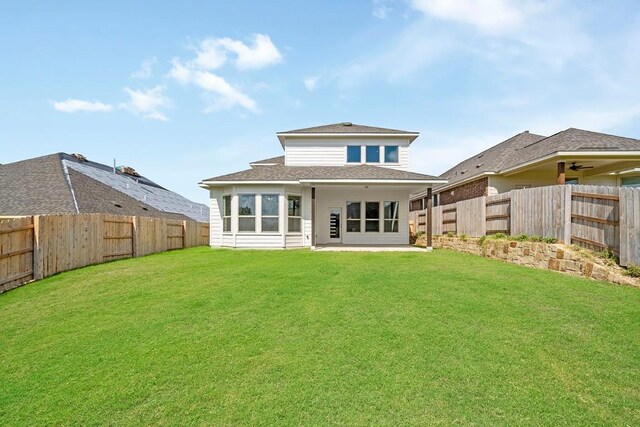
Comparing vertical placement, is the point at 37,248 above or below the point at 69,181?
below

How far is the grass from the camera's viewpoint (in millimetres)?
3039

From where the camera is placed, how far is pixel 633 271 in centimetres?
666

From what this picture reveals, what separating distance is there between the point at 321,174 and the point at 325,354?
11805 millimetres

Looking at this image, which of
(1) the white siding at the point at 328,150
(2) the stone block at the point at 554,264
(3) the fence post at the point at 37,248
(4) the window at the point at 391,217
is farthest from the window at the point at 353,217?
(3) the fence post at the point at 37,248

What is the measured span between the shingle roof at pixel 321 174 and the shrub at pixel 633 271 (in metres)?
7.86

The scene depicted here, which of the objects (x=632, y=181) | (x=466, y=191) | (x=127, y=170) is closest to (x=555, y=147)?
(x=466, y=191)

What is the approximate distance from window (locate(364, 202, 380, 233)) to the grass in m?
9.64

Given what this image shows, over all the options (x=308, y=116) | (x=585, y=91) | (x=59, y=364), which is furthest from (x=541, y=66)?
(x=59, y=364)

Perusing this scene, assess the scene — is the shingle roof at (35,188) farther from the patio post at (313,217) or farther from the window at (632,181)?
the window at (632,181)

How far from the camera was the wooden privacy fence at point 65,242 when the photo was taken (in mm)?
7727

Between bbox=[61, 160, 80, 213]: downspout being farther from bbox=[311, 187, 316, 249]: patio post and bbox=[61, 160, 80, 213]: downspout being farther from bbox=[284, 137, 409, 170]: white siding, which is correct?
bbox=[311, 187, 316, 249]: patio post

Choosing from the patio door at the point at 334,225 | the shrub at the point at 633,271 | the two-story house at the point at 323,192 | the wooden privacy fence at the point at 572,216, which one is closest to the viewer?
the shrub at the point at 633,271

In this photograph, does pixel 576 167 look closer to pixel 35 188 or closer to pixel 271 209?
pixel 271 209

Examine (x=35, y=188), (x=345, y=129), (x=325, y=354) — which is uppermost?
(x=345, y=129)
